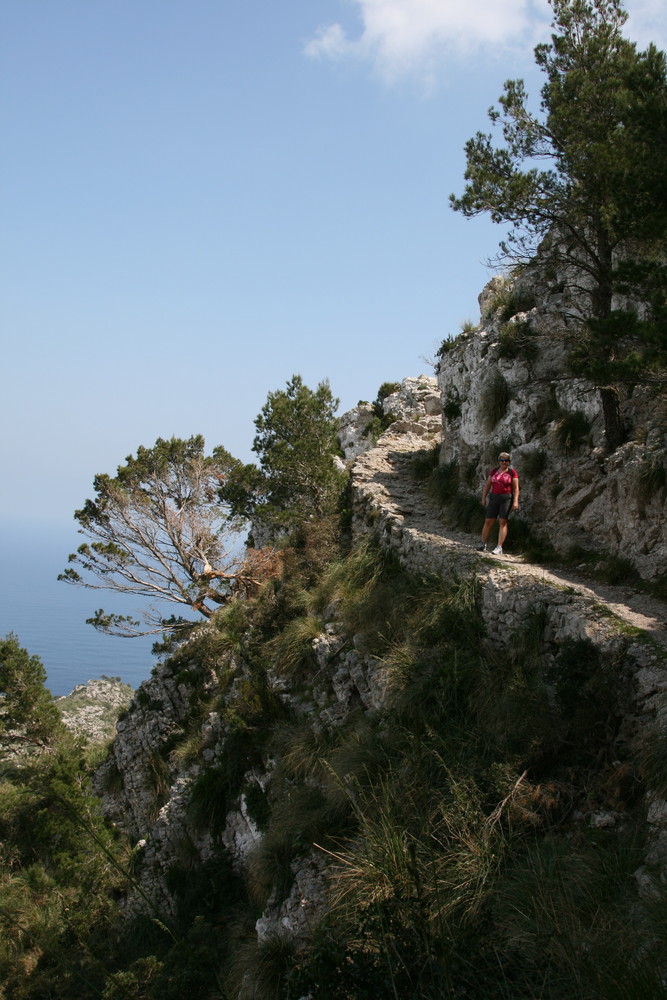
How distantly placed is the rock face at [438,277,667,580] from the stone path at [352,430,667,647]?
0.87 meters

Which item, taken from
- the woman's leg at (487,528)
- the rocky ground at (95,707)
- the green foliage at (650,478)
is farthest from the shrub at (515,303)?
the rocky ground at (95,707)

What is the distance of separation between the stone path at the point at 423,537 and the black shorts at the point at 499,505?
69 cm

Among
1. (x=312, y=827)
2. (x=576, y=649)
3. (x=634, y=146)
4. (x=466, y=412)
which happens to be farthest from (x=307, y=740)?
(x=634, y=146)

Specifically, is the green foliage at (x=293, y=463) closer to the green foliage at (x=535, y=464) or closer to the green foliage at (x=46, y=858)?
the green foliage at (x=535, y=464)

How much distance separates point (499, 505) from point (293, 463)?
8.56 m

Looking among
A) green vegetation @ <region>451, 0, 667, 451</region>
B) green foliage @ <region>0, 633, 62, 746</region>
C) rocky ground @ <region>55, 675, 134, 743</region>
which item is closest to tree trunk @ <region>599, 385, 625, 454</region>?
green vegetation @ <region>451, 0, 667, 451</region>

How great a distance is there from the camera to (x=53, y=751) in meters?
23.0

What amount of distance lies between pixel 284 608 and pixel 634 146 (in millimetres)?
10119

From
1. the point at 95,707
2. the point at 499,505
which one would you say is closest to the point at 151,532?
the point at 499,505

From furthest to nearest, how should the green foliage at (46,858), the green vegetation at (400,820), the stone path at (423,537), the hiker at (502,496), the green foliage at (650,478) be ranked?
the green foliage at (46,858), the hiker at (502,496), the green foliage at (650,478), the stone path at (423,537), the green vegetation at (400,820)

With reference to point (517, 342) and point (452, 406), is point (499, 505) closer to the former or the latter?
point (517, 342)

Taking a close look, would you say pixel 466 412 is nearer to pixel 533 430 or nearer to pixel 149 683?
pixel 533 430

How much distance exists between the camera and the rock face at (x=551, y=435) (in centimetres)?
988

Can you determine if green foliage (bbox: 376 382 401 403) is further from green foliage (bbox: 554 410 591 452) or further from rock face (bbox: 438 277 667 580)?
green foliage (bbox: 554 410 591 452)
